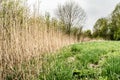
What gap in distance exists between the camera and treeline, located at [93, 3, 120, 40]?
4544 centimetres

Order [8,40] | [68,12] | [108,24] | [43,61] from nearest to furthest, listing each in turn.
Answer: [8,40] → [43,61] → [68,12] → [108,24]

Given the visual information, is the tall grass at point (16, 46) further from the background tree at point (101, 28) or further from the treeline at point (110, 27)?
the background tree at point (101, 28)

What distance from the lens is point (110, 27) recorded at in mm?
46844

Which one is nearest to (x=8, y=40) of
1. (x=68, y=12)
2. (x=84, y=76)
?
(x=84, y=76)

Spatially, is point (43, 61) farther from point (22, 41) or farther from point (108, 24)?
point (108, 24)

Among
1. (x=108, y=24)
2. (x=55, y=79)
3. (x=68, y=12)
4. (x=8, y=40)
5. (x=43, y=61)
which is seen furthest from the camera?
(x=108, y=24)

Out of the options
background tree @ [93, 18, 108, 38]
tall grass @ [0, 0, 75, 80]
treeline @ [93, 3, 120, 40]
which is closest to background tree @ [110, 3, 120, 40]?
treeline @ [93, 3, 120, 40]

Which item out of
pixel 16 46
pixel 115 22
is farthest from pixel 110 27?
pixel 16 46

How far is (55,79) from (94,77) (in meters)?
0.84

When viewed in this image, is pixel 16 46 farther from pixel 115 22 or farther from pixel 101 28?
pixel 101 28

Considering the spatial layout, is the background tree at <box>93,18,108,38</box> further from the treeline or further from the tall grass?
the tall grass

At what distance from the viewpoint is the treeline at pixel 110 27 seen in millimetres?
45438

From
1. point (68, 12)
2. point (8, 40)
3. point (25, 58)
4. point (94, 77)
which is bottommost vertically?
point (94, 77)

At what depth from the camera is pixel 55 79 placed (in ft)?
14.4
